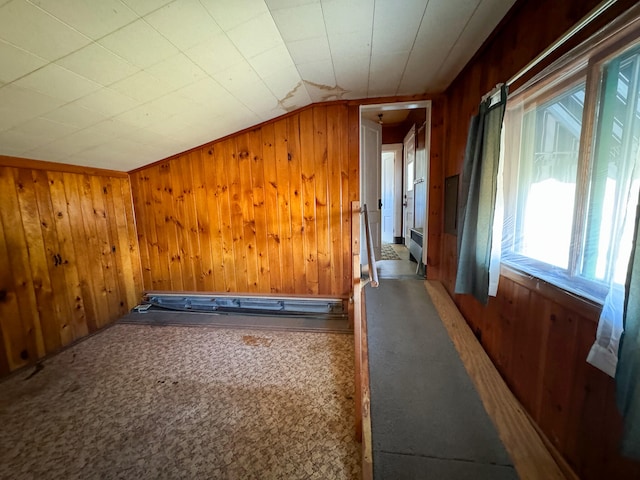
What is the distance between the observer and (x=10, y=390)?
71.5 inches

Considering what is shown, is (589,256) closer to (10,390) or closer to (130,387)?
(130,387)

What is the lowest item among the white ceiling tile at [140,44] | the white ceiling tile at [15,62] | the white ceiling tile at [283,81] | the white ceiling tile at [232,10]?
the white ceiling tile at [15,62]

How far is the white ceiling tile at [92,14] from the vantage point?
3.34 feet

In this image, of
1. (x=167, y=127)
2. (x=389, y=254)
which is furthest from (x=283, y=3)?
(x=389, y=254)

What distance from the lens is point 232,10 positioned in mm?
1303

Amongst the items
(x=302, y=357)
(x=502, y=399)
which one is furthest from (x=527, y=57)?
(x=302, y=357)

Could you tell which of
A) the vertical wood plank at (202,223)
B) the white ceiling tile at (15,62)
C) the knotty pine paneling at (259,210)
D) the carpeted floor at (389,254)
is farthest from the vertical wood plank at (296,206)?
the white ceiling tile at (15,62)

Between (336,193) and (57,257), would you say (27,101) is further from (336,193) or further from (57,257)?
(336,193)

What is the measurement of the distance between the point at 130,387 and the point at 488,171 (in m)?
2.85

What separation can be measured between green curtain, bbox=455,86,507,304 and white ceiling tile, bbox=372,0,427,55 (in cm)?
65

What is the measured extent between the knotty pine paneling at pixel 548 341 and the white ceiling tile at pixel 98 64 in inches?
85.4

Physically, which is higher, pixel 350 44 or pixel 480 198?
pixel 350 44

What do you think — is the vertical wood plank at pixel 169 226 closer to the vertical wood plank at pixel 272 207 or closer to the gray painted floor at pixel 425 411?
the vertical wood plank at pixel 272 207

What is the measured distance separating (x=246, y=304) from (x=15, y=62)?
8.68 ft
